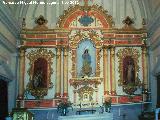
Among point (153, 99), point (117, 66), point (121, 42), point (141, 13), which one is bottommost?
point (153, 99)

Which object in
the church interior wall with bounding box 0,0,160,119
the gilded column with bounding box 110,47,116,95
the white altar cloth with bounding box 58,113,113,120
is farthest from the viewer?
the gilded column with bounding box 110,47,116,95

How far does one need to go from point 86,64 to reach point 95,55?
0.69m

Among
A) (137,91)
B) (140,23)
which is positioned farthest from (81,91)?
(140,23)

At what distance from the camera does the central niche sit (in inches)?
681

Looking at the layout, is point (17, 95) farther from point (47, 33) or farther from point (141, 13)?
point (141, 13)

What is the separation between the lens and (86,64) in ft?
56.9

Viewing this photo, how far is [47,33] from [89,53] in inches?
90.7

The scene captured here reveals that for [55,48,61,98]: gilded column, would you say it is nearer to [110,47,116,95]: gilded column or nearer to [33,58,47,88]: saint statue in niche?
[33,58,47,88]: saint statue in niche

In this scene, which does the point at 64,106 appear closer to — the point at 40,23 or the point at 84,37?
the point at 84,37

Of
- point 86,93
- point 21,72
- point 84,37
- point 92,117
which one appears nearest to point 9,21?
point 21,72

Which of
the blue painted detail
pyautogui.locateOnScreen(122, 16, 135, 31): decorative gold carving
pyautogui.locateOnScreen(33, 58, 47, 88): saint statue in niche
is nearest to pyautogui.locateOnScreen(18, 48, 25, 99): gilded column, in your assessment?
pyautogui.locateOnScreen(33, 58, 47, 88): saint statue in niche

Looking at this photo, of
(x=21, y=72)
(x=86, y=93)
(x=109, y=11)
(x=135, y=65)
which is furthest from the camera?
(x=109, y=11)

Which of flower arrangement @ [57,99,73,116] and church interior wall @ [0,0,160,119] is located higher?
church interior wall @ [0,0,160,119]

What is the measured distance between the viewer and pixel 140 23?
1803 cm
